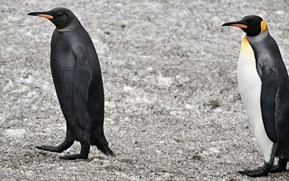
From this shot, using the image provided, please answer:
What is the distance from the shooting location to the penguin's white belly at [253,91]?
492cm

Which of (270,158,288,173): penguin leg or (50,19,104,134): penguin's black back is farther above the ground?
(50,19,104,134): penguin's black back

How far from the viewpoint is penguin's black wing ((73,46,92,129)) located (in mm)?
4707

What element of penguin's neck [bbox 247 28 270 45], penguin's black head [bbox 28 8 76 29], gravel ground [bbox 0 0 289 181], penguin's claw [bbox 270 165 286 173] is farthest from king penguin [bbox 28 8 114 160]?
penguin's claw [bbox 270 165 286 173]

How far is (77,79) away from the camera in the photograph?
4.71 metres

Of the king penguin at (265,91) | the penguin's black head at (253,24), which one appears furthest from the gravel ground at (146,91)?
the penguin's black head at (253,24)

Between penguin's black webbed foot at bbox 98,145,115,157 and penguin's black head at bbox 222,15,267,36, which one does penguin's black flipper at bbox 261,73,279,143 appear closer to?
penguin's black head at bbox 222,15,267,36

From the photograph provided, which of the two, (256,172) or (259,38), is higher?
(259,38)

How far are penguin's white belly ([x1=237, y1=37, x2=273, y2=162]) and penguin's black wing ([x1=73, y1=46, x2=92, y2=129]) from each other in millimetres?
1223

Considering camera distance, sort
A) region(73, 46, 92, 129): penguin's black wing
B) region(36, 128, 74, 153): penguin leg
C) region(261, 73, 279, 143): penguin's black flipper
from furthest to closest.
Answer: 1. region(36, 128, 74, 153): penguin leg
2. region(261, 73, 279, 143): penguin's black flipper
3. region(73, 46, 92, 129): penguin's black wing

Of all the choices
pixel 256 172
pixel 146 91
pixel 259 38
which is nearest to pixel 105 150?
pixel 256 172

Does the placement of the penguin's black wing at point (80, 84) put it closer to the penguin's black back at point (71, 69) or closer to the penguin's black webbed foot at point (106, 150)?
the penguin's black back at point (71, 69)

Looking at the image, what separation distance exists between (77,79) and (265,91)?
56.2 inches

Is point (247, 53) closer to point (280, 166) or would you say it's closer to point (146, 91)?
point (280, 166)

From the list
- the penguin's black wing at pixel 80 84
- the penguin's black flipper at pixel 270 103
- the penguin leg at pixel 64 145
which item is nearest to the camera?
the penguin's black wing at pixel 80 84
